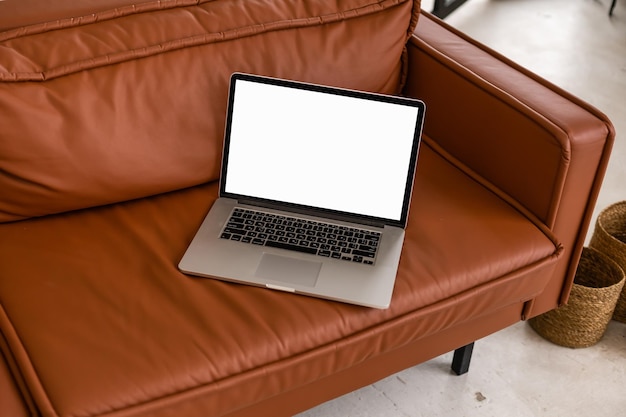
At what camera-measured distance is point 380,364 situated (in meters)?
1.36

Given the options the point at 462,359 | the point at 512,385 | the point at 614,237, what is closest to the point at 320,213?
the point at 462,359

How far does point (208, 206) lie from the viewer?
1.42 meters

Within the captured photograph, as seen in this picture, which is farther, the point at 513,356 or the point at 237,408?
the point at 513,356

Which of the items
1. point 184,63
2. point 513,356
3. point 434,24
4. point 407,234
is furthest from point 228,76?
point 513,356

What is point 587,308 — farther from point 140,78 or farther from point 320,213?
point 140,78

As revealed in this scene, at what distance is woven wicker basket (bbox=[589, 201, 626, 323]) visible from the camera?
1708 mm

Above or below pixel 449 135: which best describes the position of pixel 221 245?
below

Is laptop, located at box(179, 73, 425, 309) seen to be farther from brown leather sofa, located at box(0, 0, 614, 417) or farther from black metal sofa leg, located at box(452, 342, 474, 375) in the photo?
black metal sofa leg, located at box(452, 342, 474, 375)

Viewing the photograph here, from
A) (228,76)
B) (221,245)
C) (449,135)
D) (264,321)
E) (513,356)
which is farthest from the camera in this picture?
(513,356)

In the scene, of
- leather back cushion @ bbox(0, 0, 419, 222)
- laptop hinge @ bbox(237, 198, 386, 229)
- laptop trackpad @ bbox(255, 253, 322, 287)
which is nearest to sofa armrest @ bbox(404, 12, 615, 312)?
leather back cushion @ bbox(0, 0, 419, 222)

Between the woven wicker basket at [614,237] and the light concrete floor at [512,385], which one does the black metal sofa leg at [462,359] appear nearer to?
the light concrete floor at [512,385]

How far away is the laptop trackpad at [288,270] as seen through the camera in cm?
124

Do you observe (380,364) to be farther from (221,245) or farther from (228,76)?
(228,76)

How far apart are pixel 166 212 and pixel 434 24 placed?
76cm
